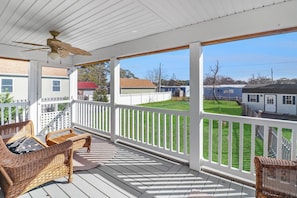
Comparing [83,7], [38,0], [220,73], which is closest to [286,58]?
[220,73]

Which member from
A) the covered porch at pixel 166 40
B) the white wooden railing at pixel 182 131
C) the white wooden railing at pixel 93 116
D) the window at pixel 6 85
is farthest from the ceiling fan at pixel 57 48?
the window at pixel 6 85

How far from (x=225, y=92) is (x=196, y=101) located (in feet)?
1.61

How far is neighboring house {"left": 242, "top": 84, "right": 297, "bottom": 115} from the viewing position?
2451mm

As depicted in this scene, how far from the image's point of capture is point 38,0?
2246 millimetres

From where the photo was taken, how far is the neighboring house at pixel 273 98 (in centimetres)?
245

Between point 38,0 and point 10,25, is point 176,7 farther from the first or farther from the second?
point 10,25

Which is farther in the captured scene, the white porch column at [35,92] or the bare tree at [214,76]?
the white porch column at [35,92]

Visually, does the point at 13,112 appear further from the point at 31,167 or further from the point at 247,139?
the point at 247,139

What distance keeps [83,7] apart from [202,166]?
3005mm

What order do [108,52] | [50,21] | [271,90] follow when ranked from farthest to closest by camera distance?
[108,52], [50,21], [271,90]

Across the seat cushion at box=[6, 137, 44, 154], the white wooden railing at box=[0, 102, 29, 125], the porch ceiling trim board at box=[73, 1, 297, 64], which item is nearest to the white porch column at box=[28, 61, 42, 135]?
the white wooden railing at box=[0, 102, 29, 125]

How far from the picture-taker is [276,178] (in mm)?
1657

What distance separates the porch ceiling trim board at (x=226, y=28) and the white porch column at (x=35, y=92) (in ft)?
9.23

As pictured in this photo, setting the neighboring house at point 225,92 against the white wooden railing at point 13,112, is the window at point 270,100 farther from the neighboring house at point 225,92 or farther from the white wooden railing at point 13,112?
the white wooden railing at point 13,112
